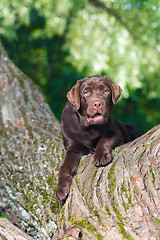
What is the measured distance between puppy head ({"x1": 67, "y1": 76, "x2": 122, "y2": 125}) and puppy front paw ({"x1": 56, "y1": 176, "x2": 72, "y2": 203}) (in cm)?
64

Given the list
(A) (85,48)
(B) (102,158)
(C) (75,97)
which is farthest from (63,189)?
(A) (85,48)

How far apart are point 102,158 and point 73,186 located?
14.9 inches

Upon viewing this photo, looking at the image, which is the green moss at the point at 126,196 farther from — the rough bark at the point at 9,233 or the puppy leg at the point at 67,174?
the rough bark at the point at 9,233

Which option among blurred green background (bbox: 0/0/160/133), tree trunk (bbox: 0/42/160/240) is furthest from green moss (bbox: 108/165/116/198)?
blurred green background (bbox: 0/0/160/133)

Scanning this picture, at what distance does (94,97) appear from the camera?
335 cm

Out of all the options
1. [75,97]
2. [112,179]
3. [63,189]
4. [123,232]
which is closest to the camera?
[123,232]

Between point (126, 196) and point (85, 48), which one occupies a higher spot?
point (85, 48)

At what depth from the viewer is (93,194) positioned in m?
2.81

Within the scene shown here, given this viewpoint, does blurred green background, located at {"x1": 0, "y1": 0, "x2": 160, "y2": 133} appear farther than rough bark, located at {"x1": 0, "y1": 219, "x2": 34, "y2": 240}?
Yes

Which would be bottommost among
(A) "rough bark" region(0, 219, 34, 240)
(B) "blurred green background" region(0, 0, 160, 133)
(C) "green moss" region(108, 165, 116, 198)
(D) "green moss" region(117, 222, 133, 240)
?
(D) "green moss" region(117, 222, 133, 240)

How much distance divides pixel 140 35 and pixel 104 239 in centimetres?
883

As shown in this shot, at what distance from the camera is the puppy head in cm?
329

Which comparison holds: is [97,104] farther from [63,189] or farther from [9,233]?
[9,233]

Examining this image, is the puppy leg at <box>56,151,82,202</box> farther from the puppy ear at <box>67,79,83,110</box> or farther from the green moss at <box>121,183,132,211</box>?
the green moss at <box>121,183,132,211</box>
